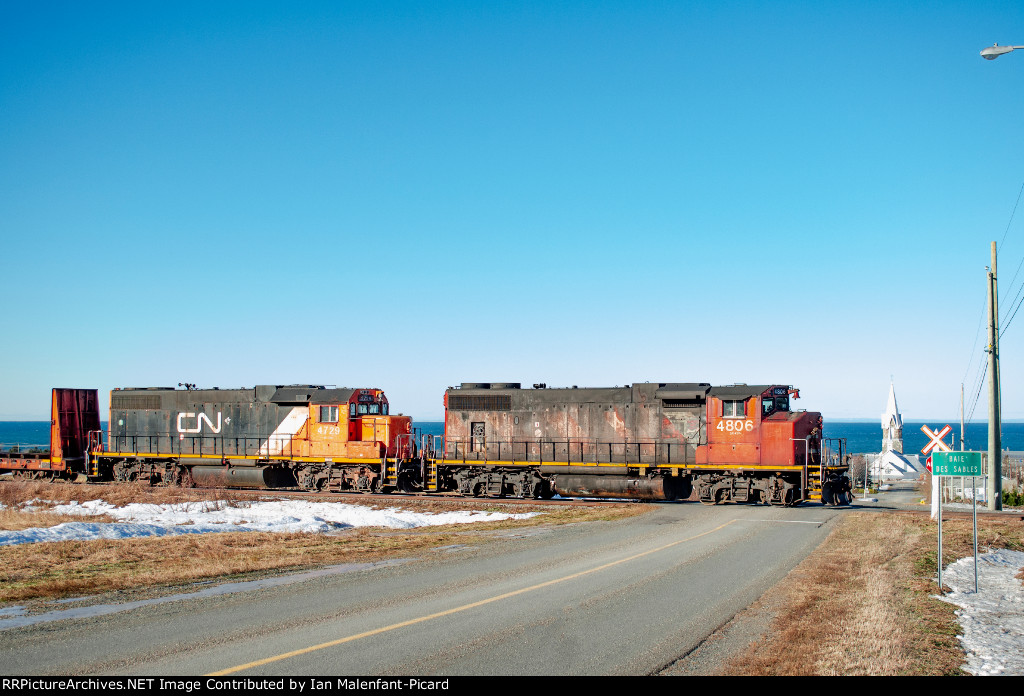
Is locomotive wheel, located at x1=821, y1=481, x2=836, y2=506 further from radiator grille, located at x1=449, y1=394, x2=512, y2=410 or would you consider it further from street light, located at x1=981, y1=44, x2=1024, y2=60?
street light, located at x1=981, y1=44, x2=1024, y2=60

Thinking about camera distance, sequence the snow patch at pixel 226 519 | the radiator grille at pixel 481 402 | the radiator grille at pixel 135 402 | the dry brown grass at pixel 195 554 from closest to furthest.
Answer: the dry brown grass at pixel 195 554
the snow patch at pixel 226 519
the radiator grille at pixel 481 402
the radiator grille at pixel 135 402

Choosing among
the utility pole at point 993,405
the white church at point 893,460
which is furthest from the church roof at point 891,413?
the utility pole at point 993,405

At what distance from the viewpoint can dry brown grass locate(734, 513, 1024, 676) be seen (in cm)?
766

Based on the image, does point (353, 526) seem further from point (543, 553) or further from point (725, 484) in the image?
point (725, 484)

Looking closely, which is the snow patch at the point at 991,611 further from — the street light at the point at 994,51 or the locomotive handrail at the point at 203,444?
the locomotive handrail at the point at 203,444

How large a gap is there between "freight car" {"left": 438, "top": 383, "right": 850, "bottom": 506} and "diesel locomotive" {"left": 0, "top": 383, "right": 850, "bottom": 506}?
1.7 inches

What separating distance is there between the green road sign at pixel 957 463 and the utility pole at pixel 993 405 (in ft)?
48.1

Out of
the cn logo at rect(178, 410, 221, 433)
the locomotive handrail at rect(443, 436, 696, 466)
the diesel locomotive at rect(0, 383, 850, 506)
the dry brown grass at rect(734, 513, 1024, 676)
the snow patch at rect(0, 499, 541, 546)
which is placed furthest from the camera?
the cn logo at rect(178, 410, 221, 433)

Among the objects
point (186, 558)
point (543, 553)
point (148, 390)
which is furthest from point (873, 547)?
point (148, 390)

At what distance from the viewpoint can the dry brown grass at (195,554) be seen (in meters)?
12.2

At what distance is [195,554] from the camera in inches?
608

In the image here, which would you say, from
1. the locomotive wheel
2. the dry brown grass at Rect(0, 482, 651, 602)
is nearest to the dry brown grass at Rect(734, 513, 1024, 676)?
the locomotive wheel
